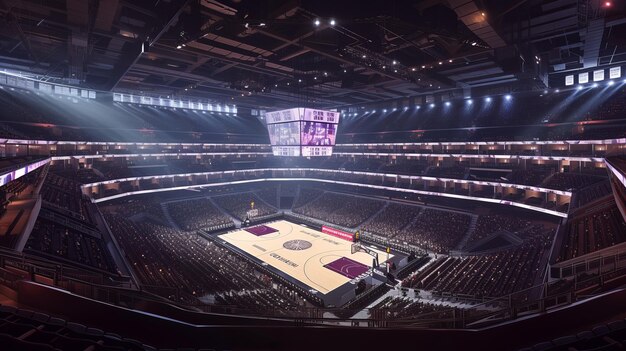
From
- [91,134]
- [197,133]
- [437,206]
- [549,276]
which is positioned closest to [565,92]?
[437,206]

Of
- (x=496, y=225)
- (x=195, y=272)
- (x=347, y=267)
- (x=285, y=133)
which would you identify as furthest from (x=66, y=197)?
(x=496, y=225)

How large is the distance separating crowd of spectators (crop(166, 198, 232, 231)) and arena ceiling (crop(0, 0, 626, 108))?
1575cm

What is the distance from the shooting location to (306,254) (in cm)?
2612

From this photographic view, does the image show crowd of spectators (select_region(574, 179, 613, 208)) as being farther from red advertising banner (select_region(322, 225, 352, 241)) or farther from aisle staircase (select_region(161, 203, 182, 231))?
aisle staircase (select_region(161, 203, 182, 231))

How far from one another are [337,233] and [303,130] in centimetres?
1251

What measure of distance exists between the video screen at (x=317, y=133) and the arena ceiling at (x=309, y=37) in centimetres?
348

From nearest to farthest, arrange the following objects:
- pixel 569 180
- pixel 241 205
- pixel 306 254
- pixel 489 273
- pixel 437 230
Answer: pixel 489 273 → pixel 569 180 → pixel 306 254 → pixel 437 230 → pixel 241 205

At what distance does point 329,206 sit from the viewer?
37625 millimetres

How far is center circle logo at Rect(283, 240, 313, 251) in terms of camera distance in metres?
27.6

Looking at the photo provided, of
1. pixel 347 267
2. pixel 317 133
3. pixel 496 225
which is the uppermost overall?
pixel 317 133

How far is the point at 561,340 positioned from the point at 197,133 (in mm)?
43267

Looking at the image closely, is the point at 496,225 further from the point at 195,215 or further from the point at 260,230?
the point at 195,215

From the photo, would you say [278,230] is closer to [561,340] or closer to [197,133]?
[197,133]

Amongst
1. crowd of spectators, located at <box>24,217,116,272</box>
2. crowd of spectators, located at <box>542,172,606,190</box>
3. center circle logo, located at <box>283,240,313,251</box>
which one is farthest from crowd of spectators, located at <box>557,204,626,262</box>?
crowd of spectators, located at <box>24,217,116,272</box>
